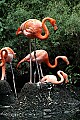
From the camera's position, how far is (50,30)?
9.46 meters

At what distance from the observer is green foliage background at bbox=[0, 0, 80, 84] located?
369 inches

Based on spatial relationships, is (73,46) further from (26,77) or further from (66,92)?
(66,92)

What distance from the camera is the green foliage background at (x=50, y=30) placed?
30.8 ft

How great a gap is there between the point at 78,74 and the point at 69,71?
331 millimetres

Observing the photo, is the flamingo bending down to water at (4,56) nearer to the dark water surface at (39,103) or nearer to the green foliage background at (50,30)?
the dark water surface at (39,103)

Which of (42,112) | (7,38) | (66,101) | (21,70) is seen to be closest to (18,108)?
(42,112)

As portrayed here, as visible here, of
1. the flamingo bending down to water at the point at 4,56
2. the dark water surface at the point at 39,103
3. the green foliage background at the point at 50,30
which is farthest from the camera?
the green foliage background at the point at 50,30

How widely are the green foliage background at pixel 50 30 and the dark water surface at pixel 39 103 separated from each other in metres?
2.24

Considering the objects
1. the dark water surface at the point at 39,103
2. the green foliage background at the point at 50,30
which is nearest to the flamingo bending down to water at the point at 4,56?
the dark water surface at the point at 39,103

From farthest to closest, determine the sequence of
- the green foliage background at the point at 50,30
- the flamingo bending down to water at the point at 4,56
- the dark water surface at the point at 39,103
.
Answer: the green foliage background at the point at 50,30 → the flamingo bending down to water at the point at 4,56 → the dark water surface at the point at 39,103

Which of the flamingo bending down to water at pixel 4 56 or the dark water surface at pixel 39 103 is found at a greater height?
the flamingo bending down to water at pixel 4 56

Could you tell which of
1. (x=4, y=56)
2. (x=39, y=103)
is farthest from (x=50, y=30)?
(x=39, y=103)

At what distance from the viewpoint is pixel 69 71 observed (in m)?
9.70

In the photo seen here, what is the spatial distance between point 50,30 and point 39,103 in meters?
3.09
